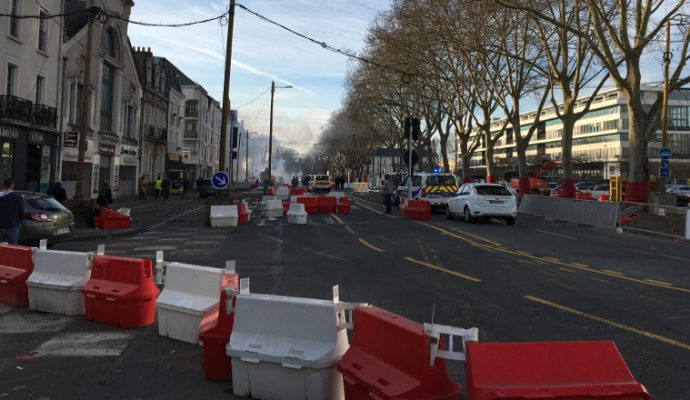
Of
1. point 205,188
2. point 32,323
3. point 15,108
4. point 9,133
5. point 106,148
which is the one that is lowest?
point 32,323

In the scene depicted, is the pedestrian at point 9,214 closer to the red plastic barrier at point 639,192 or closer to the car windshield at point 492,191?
the car windshield at point 492,191

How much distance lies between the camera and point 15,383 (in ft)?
14.1

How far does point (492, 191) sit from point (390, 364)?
17.2m

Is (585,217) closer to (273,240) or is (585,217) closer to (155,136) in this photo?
(273,240)

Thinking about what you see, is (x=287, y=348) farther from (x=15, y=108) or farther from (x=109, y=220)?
(x=15, y=108)

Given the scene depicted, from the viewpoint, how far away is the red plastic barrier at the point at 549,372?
114 inches

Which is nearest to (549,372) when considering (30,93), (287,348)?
(287,348)

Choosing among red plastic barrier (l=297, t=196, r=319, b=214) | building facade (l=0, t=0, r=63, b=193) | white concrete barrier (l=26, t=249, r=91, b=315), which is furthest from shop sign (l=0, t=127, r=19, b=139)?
white concrete barrier (l=26, t=249, r=91, b=315)

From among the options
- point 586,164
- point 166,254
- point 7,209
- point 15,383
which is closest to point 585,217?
point 166,254

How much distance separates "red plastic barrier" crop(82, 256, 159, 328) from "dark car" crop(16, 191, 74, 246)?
8.10 metres

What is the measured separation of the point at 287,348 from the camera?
3.96 metres

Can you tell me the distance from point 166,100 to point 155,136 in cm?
631

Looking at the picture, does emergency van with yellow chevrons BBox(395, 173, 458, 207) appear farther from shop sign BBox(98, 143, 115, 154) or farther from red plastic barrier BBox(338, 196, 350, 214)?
shop sign BBox(98, 143, 115, 154)

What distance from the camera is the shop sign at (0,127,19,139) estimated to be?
22756 millimetres
